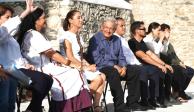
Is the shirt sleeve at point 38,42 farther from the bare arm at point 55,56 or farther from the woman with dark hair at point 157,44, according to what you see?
the woman with dark hair at point 157,44

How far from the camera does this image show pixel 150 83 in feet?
23.3

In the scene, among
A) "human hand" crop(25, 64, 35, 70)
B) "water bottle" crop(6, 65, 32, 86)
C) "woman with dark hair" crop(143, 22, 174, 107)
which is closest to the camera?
"water bottle" crop(6, 65, 32, 86)

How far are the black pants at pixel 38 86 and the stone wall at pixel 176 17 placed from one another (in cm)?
918

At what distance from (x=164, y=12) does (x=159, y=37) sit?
20.6 feet

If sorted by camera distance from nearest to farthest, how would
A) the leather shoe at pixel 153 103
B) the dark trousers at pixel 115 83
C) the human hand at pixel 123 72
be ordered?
the dark trousers at pixel 115 83
the human hand at pixel 123 72
the leather shoe at pixel 153 103

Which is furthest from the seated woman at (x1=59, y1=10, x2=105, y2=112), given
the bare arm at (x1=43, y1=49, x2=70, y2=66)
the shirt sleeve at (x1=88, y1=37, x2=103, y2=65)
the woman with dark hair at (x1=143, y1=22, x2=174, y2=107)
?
the woman with dark hair at (x1=143, y1=22, x2=174, y2=107)

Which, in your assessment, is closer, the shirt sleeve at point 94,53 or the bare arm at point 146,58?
the shirt sleeve at point 94,53

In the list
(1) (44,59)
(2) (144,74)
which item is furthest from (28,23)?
(2) (144,74)

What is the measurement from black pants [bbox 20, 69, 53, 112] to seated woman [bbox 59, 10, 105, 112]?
698 mm

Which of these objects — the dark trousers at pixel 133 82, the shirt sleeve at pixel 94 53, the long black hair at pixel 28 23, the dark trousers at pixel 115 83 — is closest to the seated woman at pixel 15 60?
the long black hair at pixel 28 23

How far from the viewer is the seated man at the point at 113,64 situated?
618cm

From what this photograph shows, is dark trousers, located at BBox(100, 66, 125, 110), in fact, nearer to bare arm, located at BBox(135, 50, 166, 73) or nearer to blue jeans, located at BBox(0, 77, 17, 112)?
bare arm, located at BBox(135, 50, 166, 73)

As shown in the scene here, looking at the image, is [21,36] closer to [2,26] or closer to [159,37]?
[2,26]

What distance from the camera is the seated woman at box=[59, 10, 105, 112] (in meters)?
5.71
